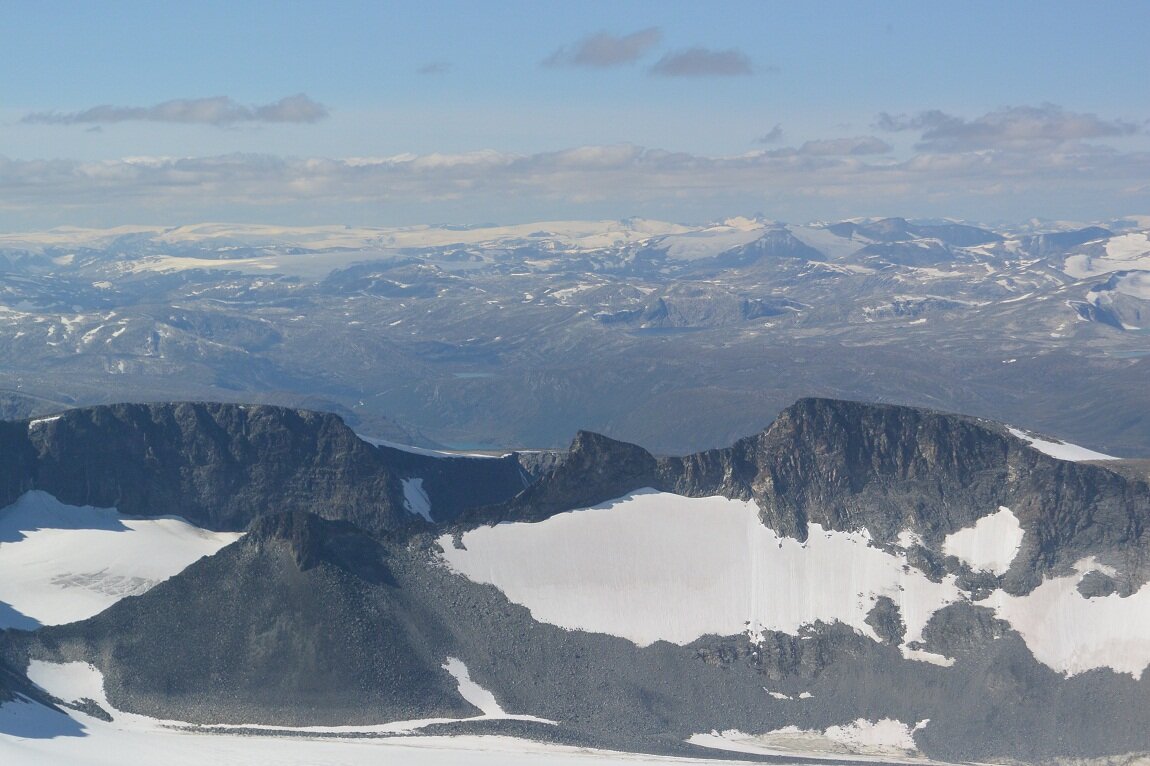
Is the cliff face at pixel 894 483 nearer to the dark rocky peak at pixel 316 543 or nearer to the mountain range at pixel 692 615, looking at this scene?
the mountain range at pixel 692 615

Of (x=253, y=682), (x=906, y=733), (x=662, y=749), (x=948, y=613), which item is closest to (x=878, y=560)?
(x=948, y=613)

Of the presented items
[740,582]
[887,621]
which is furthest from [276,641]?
[887,621]

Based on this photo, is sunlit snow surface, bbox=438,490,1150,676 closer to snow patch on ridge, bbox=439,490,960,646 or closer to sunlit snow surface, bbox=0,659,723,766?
snow patch on ridge, bbox=439,490,960,646

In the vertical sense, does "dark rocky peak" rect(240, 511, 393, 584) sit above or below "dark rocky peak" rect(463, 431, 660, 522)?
below

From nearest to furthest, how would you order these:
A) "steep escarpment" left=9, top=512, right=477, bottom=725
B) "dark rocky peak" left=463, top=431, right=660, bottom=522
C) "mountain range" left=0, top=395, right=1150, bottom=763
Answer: "steep escarpment" left=9, top=512, right=477, bottom=725 → "mountain range" left=0, top=395, right=1150, bottom=763 → "dark rocky peak" left=463, top=431, right=660, bottom=522

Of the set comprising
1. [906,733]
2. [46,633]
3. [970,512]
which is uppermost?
[970,512]

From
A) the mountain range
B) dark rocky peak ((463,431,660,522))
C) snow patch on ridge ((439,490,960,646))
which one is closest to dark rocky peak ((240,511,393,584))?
the mountain range

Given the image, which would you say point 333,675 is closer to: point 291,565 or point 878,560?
point 291,565
